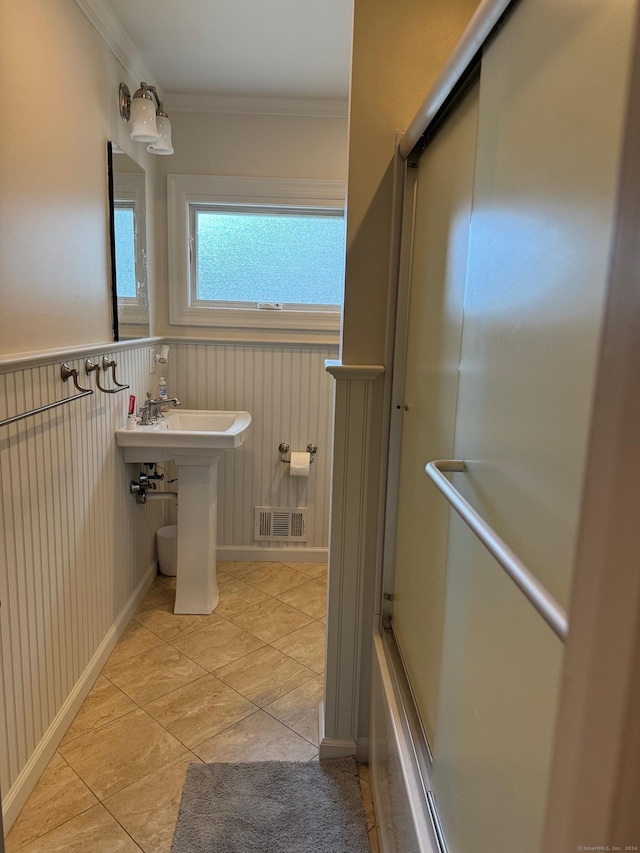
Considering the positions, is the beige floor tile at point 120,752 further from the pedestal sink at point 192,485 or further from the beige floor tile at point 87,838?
the pedestal sink at point 192,485

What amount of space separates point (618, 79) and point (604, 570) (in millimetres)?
438

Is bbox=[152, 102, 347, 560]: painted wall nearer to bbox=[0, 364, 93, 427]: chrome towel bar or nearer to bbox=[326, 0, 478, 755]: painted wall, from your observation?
bbox=[0, 364, 93, 427]: chrome towel bar

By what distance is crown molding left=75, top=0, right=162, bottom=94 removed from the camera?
1892 mm

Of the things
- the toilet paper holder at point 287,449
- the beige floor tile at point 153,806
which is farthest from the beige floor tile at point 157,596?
the beige floor tile at point 153,806

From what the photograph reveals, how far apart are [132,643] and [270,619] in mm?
599

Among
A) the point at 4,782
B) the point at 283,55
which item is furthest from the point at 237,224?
the point at 4,782

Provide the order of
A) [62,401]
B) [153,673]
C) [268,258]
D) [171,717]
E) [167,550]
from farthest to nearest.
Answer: [268,258] < [167,550] < [153,673] < [171,717] < [62,401]

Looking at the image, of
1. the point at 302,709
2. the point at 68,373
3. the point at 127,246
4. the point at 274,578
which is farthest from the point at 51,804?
the point at 127,246

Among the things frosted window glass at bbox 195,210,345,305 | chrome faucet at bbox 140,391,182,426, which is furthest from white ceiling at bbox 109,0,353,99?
chrome faucet at bbox 140,391,182,426

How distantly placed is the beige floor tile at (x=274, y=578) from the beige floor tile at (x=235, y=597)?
0.15ft

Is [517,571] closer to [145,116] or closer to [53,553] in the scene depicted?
[53,553]

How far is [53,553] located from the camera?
1.68 meters

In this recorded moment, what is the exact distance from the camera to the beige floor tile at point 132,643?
2197mm

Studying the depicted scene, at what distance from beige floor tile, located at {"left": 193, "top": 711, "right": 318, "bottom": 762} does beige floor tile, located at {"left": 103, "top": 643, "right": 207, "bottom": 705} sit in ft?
1.09
